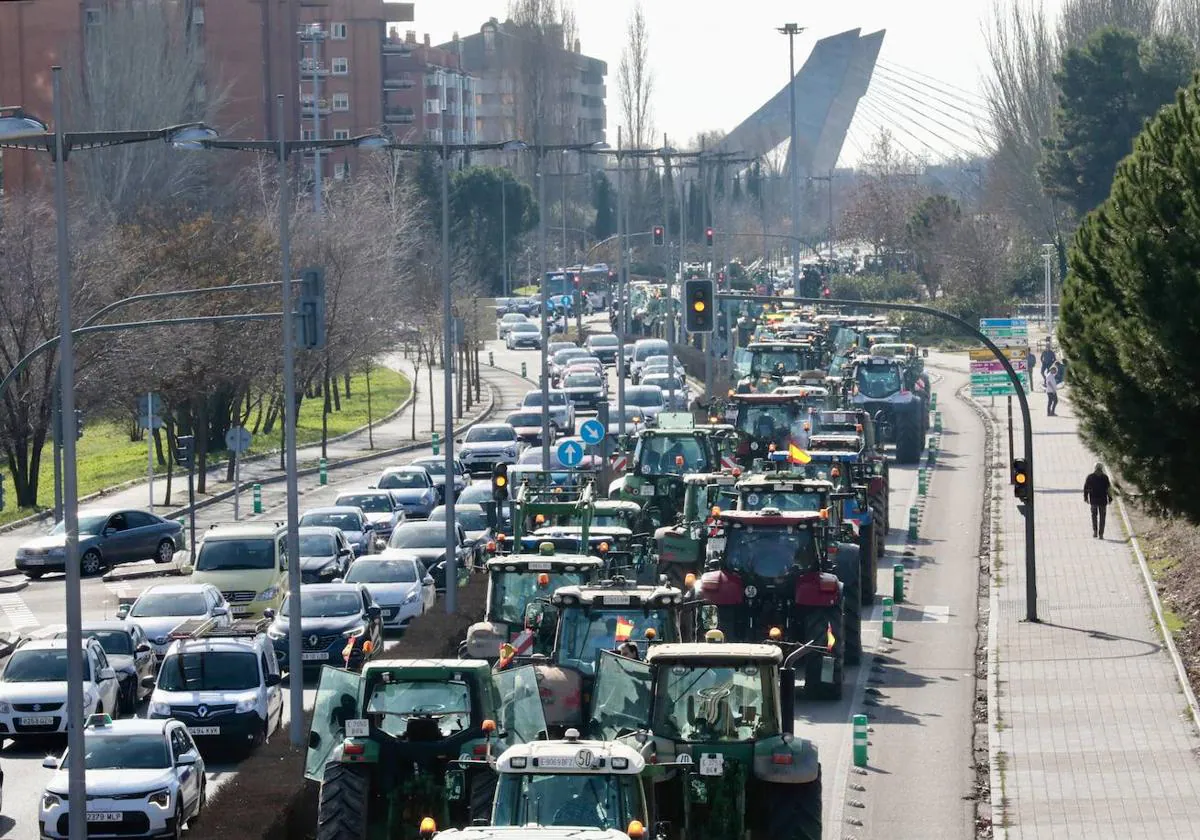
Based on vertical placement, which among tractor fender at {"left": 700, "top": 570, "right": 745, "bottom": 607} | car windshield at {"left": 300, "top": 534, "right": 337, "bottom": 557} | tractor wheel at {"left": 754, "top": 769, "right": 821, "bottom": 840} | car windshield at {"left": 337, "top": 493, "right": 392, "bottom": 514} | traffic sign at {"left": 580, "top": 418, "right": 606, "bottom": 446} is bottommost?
car windshield at {"left": 337, "top": 493, "right": 392, "bottom": 514}

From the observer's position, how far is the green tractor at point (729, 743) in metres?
14.9

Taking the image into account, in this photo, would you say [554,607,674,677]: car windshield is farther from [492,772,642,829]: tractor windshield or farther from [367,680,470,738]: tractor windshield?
[492,772,642,829]: tractor windshield

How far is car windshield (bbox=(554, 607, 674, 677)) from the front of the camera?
62.5 feet

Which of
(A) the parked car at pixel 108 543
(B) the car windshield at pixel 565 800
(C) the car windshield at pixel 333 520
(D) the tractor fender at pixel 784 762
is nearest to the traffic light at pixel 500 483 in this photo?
(C) the car windshield at pixel 333 520

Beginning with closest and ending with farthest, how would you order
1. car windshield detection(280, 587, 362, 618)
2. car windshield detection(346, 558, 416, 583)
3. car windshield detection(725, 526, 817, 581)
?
car windshield detection(725, 526, 817, 581)
car windshield detection(280, 587, 362, 618)
car windshield detection(346, 558, 416, 583)

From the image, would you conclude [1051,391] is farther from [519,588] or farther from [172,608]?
[519,588]

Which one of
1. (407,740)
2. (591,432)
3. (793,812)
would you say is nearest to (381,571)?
(591,432)

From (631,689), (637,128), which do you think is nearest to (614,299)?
(637,128)

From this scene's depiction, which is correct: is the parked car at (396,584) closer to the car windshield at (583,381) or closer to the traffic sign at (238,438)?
the traffic sign at (238,438)

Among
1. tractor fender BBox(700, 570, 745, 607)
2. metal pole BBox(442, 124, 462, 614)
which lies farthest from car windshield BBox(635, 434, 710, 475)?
tractor fender BBox(700, 570, 745, 607)

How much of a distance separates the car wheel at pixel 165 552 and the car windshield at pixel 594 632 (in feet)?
75.1

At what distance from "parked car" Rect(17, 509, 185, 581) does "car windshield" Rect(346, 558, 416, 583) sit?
9249mm

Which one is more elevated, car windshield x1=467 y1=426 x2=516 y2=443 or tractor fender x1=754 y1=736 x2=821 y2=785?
tractor fender x1=754 y1=736 x2=821 y2=785

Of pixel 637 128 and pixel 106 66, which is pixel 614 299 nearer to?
pixel 637 128
